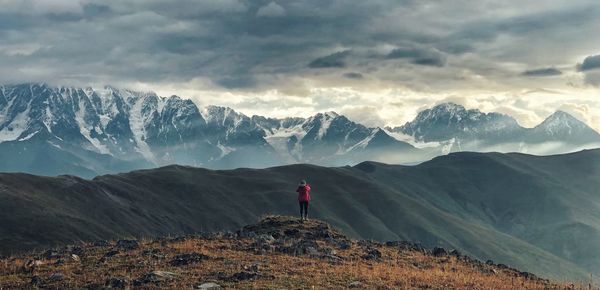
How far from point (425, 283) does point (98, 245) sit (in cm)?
2158

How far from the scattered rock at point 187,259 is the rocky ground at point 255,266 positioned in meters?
0.05

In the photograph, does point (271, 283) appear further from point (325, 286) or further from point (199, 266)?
point (199, 266)

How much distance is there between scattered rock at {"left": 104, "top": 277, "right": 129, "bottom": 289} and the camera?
2903cm

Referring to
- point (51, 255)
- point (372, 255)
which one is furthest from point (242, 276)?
point (51, 255)

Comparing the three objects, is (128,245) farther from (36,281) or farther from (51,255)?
(36,281)

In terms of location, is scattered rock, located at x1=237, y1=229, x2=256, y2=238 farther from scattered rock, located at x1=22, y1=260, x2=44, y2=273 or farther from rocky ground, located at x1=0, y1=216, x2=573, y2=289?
scattered rock, located at x1=22, y1=260, x2=44, y2=273

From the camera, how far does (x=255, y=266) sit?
32.6m

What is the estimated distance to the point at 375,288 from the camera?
29.2 meters

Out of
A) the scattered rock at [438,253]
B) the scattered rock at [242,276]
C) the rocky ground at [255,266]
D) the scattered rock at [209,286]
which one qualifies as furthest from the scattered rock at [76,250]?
the scattered rock at [438,253]

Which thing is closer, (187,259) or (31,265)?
A: (187,259)

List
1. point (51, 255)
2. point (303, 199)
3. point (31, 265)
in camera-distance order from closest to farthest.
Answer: point (31, 265)
point (51, 255)
point (303, 199)

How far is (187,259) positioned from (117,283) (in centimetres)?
547

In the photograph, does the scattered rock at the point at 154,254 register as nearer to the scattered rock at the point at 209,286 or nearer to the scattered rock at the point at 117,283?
the scattered rock at the point at 117,283

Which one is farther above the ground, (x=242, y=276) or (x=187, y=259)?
(x=187, y=259)
